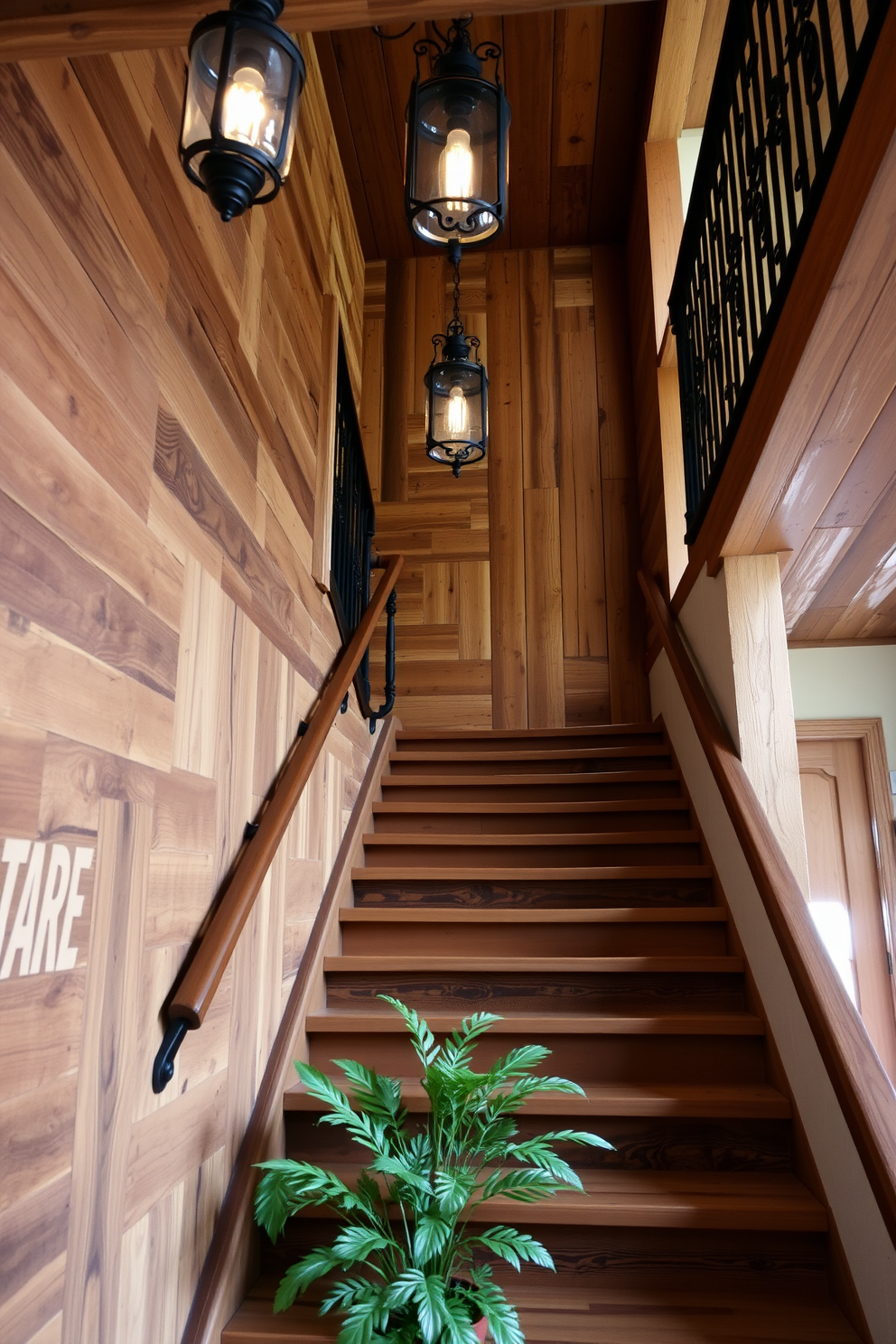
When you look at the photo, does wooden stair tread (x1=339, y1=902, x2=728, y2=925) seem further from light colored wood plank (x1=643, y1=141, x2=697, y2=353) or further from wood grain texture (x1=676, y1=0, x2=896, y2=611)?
light colored wood plank (x1=643, y1=141, x2=697, y2=353)

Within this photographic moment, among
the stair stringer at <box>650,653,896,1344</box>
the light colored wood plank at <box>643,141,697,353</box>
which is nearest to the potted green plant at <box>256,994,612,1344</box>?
the stair stringer at <box>650,653,896,1344</box>

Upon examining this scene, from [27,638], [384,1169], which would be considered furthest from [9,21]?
[384,1169]

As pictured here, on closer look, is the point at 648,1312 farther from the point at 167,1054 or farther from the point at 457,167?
the point at 457,167

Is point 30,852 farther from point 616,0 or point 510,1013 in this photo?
point 510,1013

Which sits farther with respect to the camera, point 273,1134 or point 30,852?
point 273,1134

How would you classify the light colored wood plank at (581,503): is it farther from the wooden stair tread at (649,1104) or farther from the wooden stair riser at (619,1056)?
the wooden stair tread at (649,1104)

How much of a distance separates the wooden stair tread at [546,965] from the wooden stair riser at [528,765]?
1235 mm

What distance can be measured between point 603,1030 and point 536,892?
75cm

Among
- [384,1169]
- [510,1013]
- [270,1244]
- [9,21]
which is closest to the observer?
[9,21]

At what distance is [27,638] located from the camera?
1193 millimetres

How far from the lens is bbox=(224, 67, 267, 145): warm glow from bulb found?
111 centimetres

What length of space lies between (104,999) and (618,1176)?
1370 mm

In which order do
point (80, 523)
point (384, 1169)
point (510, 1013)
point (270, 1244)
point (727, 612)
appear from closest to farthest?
point (80, 523)
point (384, 1169)
point (270, 1244)
point (510, 1013)
point (727, 612)

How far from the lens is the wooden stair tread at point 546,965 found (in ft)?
8.60
